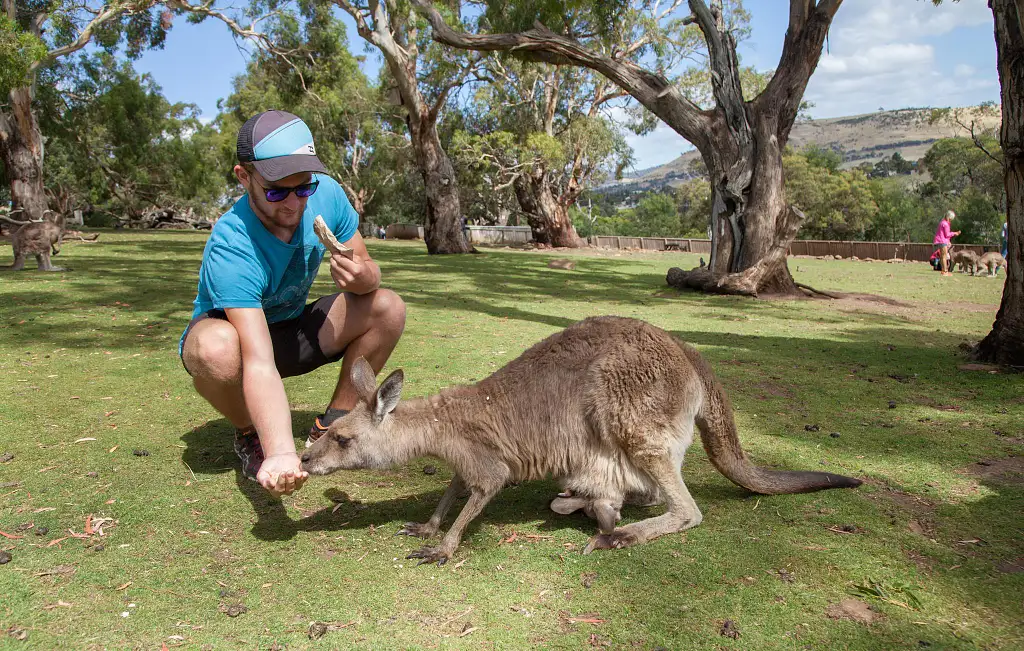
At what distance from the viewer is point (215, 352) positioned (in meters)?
3.04

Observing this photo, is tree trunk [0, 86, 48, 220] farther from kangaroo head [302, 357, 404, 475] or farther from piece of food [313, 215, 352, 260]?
kangaroo head [302, 357, 404, 475]

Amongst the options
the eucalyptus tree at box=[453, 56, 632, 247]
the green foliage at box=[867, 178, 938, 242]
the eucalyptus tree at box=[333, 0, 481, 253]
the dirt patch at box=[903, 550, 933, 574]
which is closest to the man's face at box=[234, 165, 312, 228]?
the dirt patch at box=[903, 550, 933, 574]

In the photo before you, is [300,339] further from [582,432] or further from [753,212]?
[753,212]

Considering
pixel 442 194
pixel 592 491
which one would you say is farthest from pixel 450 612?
pixel 442 194

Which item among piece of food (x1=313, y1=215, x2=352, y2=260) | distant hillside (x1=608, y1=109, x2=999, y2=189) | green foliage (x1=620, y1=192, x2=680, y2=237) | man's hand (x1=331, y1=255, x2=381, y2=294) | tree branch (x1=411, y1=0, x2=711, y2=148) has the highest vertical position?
distant hillside (x1=608, y1=109, x2=999, y2=189)

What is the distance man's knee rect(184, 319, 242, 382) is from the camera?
304cm

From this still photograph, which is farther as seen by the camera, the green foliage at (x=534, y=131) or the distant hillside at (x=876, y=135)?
the distant hillside at (x=876, y=135)

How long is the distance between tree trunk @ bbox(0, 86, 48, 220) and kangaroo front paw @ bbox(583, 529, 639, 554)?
12.3 meters

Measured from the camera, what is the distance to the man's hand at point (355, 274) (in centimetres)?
319

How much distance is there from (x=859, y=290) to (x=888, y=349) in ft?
20.2

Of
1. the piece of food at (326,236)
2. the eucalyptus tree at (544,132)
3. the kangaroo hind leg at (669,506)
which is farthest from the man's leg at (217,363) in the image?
the eucalyptus tree at (544,132)

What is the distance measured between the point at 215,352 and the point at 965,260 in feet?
59.3

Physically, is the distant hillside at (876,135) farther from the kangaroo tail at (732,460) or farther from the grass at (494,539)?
the kangaroo tail at (732,460)

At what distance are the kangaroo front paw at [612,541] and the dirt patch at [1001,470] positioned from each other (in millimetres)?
1878
